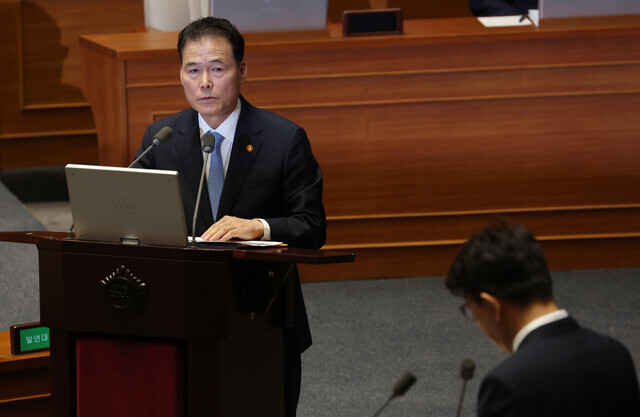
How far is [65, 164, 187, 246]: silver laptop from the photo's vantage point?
2.23 meters

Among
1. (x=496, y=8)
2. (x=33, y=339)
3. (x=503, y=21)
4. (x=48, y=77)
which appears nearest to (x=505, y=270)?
(x=33, y=339)

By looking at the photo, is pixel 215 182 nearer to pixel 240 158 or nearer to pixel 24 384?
pixel 240 158

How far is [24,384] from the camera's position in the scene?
308 cm

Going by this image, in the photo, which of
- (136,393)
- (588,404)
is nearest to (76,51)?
(136,393)

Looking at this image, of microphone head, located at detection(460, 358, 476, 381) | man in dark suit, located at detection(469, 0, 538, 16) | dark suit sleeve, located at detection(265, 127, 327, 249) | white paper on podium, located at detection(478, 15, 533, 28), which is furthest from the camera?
man in dark suit, located at detection(469, 0, 538, 16)

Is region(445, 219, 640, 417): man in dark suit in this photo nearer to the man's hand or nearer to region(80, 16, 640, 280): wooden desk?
the man's hand

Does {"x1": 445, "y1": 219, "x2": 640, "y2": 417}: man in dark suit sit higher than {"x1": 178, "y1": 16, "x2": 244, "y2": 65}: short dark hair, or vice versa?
{"x1": 178, "y1": 16, "x2": 244, "y2": 65}: short dark hair

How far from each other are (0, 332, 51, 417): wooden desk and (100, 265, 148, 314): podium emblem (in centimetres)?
86

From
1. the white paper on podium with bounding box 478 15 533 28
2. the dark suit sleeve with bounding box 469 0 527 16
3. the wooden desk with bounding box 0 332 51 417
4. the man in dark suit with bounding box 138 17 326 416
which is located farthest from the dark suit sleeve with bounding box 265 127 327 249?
the dark suit sleeve with bounding box 469 0 527 16

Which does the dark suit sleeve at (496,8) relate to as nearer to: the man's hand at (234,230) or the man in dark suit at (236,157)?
the man in dark suit at (236,157)

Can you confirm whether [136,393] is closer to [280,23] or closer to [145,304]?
[145,304]

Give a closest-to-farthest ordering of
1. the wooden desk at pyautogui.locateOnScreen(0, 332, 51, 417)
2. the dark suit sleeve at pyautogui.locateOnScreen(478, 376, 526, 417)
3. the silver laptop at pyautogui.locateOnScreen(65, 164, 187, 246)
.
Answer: the dark suit sleeve at pyautogui.locateOnScreen(478, 376, 526, 417), the silver laptop at pyautogui.locateOnScreen(65, 164, 187, 246), the wooden desk at pyautogui.locateOnScreen(0, 332, 51, 417)

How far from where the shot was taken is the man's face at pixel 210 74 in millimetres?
2664

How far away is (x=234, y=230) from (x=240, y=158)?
30cm
